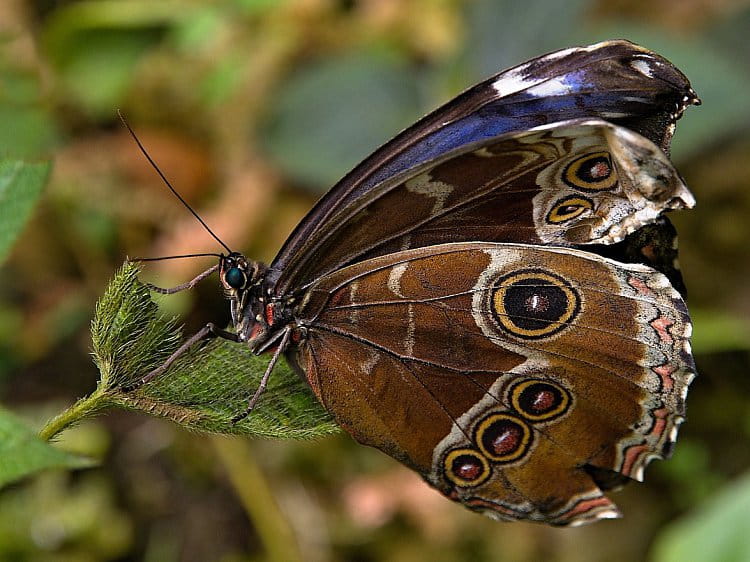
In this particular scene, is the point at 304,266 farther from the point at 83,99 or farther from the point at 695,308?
the point at 695,308

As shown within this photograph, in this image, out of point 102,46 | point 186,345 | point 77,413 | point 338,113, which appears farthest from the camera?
point 338,113

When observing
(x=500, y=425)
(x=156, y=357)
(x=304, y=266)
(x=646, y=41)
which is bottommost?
(x=156, y=357)

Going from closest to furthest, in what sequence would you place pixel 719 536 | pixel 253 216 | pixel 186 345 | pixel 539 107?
pixel 186 345
pixel 539 107
pixel 719 536
pixel 253 216

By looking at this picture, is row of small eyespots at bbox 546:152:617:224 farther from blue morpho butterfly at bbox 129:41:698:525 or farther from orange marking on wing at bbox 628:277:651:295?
orange marking on wing at bbox 628:277:651:295

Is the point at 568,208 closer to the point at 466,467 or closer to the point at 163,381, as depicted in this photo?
the point at 466,467

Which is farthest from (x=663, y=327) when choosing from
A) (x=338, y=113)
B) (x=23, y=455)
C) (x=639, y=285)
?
(x=338, y=113)

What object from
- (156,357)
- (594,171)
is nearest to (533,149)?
(594,171)

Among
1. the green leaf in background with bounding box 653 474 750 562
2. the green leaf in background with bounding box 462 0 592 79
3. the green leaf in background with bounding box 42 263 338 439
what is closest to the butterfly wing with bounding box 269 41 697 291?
the green leaf in background with bounding box 42 263 338 439
